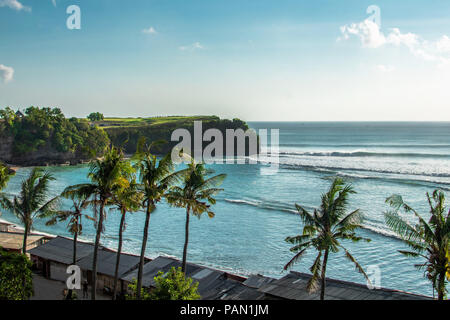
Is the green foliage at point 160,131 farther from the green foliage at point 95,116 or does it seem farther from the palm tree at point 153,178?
the palm tree at point 153,178

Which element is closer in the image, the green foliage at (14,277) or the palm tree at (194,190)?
the green foliage at (14,277)

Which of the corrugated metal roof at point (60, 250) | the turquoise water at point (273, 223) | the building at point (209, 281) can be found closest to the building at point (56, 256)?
the corrugated metal roof at point (60, 250)

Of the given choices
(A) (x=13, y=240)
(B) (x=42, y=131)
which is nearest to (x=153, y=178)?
(A) (x=13, y=240)

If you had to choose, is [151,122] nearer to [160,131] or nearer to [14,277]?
[160,131]

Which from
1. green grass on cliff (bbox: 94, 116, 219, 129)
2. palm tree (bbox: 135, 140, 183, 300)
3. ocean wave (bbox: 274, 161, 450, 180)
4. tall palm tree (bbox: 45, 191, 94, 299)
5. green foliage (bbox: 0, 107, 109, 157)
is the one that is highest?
green grass on cliff (bbox: 94, 116, 219, 129)

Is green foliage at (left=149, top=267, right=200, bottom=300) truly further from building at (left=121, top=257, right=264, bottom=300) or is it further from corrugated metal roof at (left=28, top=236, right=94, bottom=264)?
corrugated metal roof at (left=28, top=236, right=94, bottom=264)

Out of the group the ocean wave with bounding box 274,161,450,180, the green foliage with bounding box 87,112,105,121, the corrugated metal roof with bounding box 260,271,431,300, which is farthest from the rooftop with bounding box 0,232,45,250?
the green foliage with bounding box 87,112,105,121
